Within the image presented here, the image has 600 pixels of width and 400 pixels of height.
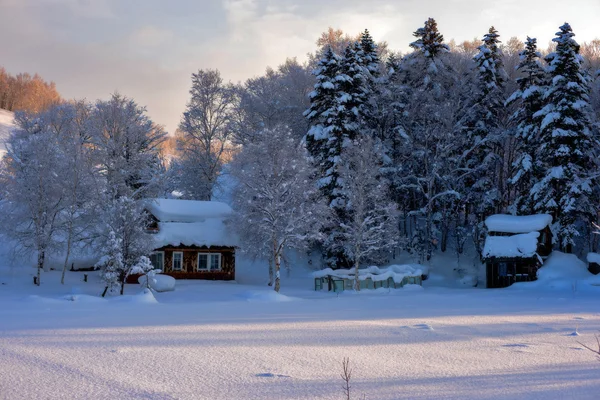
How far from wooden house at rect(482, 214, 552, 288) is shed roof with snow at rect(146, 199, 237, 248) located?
58.3 feet

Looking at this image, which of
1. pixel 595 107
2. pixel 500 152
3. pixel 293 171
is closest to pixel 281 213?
pixel 293 171

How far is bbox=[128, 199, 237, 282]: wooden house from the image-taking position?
3659 cm

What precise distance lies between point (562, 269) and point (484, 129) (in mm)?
12452

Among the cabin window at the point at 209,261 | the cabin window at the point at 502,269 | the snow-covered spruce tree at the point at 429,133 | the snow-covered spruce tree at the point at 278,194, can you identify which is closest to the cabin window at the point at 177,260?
the cabin window at the point at 209,261

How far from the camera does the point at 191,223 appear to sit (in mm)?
38188

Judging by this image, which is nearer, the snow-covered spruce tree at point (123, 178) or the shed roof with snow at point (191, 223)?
the snow-covered spruce tree at point (123, 178)

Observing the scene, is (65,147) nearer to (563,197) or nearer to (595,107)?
(563,197)

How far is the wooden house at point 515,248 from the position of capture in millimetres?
35469

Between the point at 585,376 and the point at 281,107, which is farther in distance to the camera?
the point at 281,107

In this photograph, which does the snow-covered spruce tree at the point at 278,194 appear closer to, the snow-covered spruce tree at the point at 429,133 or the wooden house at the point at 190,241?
the wooden house at the point at 190,241

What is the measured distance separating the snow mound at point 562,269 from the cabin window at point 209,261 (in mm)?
21379

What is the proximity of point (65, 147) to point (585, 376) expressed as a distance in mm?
33540

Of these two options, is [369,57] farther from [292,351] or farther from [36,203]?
[292,351]

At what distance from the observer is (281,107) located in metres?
48.6
